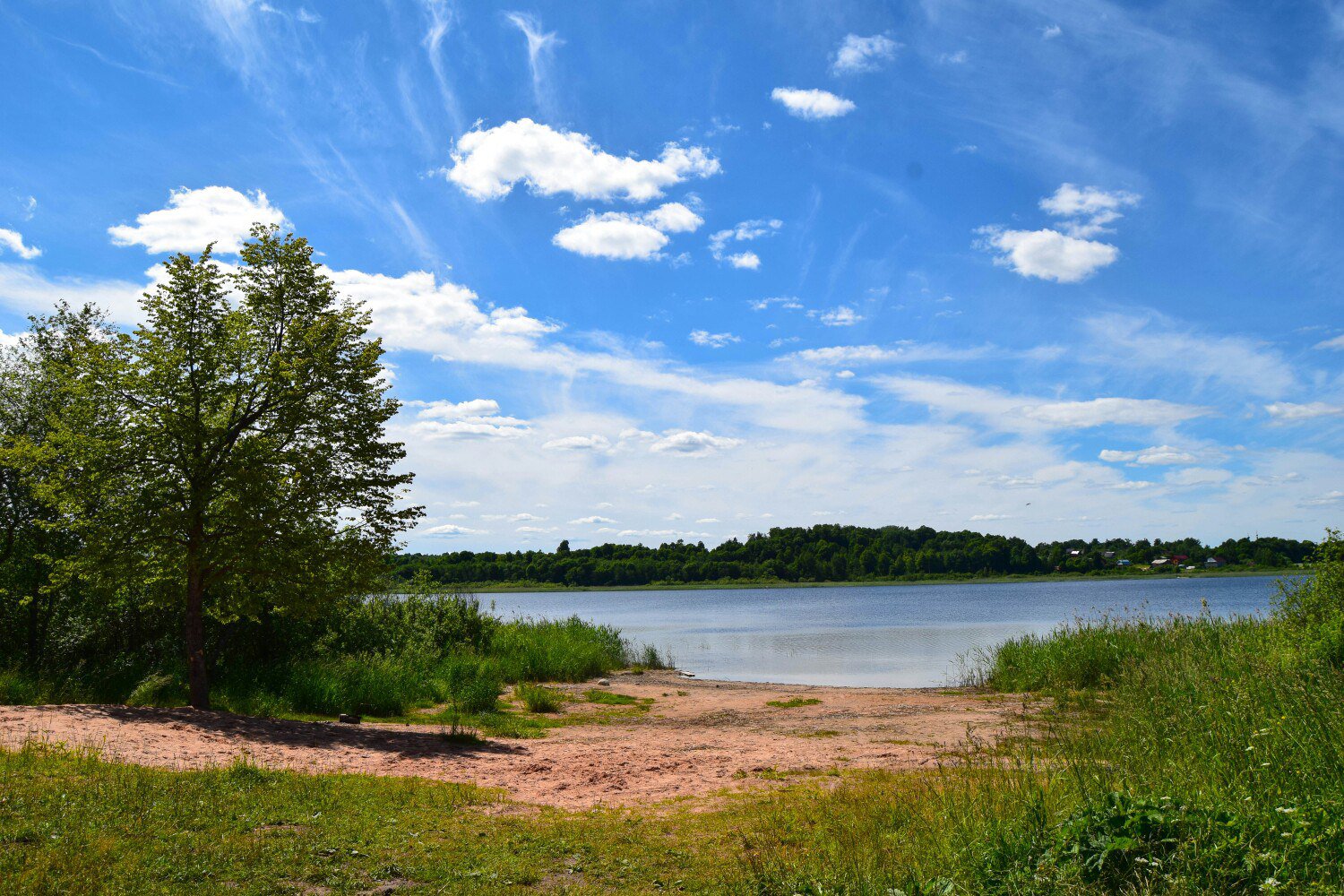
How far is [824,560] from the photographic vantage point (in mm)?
133625

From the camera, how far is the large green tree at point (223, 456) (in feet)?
49.1

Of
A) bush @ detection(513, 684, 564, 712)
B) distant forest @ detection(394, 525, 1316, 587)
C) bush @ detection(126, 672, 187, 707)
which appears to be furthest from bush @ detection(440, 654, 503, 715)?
distant forest @ detection(394, 525, 1316, 587)

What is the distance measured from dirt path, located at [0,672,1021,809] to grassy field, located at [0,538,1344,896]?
1.08 metres

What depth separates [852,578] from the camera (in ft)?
442

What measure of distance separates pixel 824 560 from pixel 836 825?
129 meters

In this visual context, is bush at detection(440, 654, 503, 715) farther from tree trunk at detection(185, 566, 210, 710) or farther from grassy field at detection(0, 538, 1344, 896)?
grassy field at detection(0, 538, 1344, 896)

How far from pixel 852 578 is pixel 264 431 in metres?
126

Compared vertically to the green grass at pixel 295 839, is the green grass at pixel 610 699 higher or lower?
lower

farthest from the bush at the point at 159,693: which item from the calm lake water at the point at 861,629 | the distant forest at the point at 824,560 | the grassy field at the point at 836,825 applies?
the distant forest at the point at 824,560

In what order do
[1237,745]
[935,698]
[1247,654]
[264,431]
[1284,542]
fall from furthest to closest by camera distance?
[1284,542] → [935,698] → [264,431] → [1247,654] → [1237,745]

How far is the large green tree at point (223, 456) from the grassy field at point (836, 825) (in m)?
5.85

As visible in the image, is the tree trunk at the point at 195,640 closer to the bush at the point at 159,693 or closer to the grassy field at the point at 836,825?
the bush at the point at 159,693

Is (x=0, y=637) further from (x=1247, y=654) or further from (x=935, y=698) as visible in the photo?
(x=1247, y=654)

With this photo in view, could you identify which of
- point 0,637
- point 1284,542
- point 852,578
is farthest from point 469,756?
point 852,578
